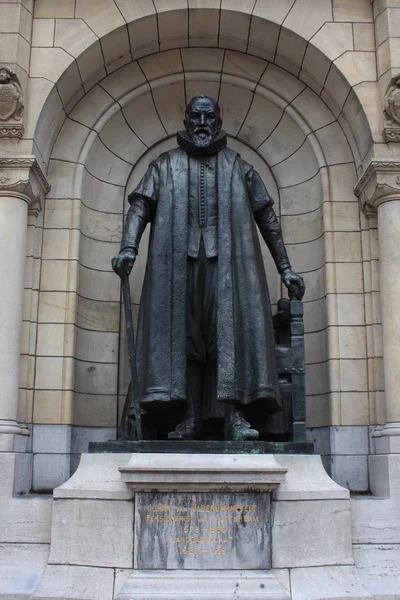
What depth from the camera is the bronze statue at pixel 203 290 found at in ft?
18.2

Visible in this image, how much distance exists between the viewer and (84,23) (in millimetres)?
7109

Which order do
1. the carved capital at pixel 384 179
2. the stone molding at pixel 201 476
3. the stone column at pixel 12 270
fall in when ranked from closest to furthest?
the stone molding at pixel 201 476
the stone column at pixel 12 270
the carved capital at pixel 384 179

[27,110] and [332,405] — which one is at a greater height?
[27,110]

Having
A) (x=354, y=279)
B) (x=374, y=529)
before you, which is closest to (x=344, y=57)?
(x=354, y=279)

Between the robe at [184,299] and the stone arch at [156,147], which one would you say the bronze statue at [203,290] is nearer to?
the robe at [184,299]

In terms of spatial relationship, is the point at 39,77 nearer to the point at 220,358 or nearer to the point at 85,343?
the point at 85,343

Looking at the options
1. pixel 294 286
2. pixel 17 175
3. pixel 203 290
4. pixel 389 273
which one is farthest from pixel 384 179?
pixel 17 175

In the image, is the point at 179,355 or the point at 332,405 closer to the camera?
the point at 179,355

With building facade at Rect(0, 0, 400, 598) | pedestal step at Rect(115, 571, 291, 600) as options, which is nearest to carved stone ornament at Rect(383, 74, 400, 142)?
building facade at Rect(0, 0, 400, 598)

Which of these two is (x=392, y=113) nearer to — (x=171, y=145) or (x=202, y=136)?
Result: (x=202, y=136)

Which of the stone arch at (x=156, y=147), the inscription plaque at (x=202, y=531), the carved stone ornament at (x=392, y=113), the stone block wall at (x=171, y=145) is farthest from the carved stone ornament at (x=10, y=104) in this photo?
the inscription plaque at (x=202, y=531)

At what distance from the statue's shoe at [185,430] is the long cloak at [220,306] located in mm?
164

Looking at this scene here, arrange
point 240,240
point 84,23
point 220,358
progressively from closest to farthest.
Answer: point 220,358 → point 240,240 → point 84,23

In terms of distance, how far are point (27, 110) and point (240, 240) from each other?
258 cm
